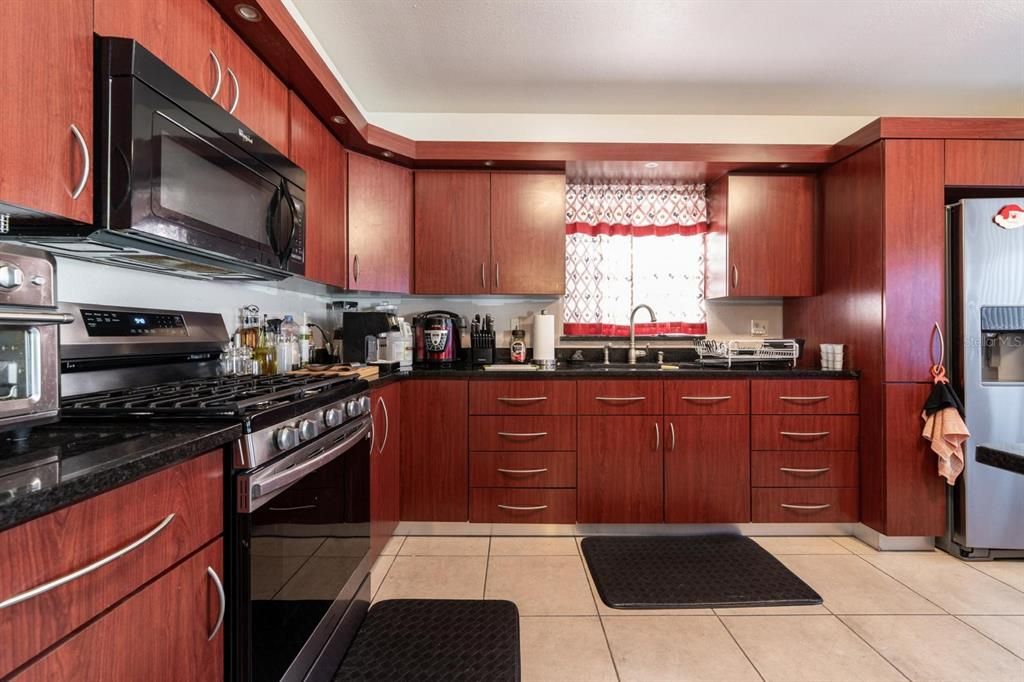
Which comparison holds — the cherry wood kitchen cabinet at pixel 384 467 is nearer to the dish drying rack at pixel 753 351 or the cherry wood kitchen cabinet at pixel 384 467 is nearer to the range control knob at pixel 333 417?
the range control knob at pixel 333 417

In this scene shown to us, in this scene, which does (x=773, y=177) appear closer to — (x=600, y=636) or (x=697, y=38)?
(x=697, y=38)

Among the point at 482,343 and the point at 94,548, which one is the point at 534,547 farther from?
the point at 94,548

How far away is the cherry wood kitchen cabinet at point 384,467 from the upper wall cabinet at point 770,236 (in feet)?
6.90

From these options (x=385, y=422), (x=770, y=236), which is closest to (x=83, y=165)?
(x=385, y=422)

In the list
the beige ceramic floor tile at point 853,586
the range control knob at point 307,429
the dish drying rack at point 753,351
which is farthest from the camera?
the dish drying rack at point 753,351

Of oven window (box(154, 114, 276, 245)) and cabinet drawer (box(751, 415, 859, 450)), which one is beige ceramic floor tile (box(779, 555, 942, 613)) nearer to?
cabinet drawer (box(751, 415, 859, 450))

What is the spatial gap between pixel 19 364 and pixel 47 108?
1.75 ft

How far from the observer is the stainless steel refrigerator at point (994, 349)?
2273 millimetres

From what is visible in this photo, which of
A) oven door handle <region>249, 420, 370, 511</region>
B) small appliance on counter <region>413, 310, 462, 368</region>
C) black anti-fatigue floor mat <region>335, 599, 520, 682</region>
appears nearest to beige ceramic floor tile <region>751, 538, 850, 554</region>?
black anti-fatigue floor mat <region>335, 599, 520, 682</region>

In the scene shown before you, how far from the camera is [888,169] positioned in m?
2.35

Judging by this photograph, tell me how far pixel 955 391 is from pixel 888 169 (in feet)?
3.81

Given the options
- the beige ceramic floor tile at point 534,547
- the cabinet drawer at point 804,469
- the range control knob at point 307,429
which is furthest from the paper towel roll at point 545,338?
the range control knob at point 307,429

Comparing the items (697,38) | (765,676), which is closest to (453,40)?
(697,38)

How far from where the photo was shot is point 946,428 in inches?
88.7
